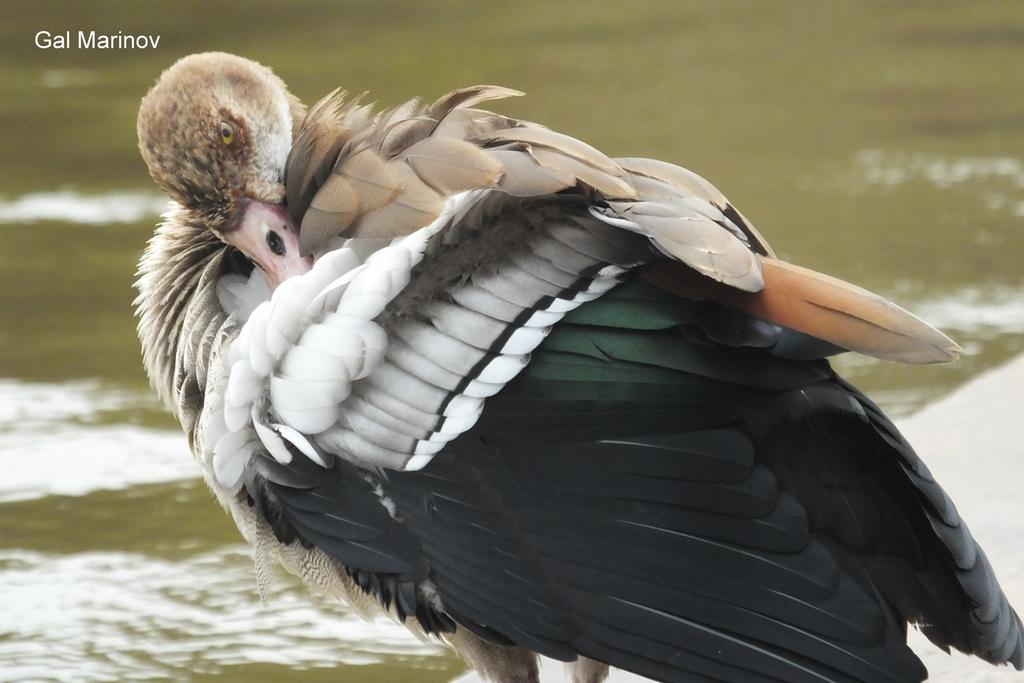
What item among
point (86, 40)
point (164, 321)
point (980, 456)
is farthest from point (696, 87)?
point (164, 321)

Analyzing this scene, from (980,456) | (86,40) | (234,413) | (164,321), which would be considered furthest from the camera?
(86,40)

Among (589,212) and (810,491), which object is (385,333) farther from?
(810,491)

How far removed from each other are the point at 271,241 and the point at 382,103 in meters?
5.90

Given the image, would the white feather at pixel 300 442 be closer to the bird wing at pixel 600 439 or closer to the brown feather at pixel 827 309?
the bird wing at pixel 600 439

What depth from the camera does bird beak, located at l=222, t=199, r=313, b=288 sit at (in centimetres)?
314

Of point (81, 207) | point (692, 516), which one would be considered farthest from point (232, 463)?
point (81, 207)

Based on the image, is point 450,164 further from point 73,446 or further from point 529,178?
point 73,446

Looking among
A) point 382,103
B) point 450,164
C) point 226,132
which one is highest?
point 450,164

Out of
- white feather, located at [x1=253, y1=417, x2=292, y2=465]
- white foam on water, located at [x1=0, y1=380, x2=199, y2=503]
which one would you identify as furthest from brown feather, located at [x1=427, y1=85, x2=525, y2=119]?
white foam on water, located at [x1=0, y1=380, x2=199, y2=503]

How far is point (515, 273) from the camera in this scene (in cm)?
280

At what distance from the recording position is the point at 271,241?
3.17 metres

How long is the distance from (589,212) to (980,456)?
6.72 feet

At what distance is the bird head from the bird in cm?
26

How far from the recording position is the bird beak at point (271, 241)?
3.14 m
